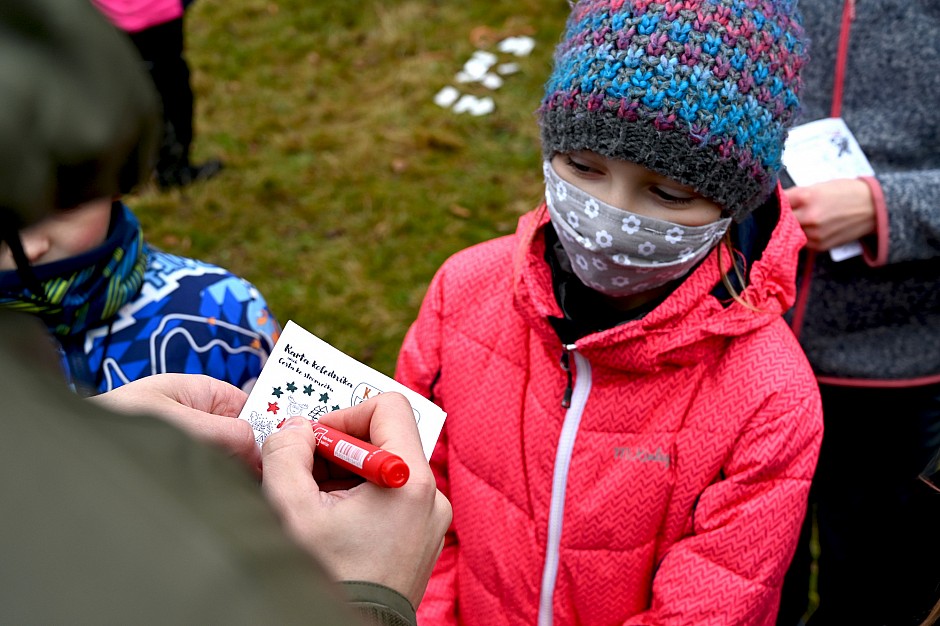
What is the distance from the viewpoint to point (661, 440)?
1.74 m

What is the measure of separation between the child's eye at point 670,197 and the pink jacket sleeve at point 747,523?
1.47 ft

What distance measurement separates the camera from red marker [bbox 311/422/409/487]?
111 centimetres

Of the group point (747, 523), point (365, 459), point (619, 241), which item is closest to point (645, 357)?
point (619, 241)

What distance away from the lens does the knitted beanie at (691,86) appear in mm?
1540

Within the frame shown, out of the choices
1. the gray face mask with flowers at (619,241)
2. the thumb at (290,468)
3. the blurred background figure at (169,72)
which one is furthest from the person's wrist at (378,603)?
the blurred background figure at (169,72)

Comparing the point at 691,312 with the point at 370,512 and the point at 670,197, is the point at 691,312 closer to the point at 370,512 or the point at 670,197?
the point at 670,197

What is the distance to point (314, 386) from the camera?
149 cm

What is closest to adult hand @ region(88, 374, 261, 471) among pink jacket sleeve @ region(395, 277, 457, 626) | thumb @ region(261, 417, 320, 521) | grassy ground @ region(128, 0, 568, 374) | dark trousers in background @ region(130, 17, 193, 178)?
thumb @ region(261, 417, 320, 521)

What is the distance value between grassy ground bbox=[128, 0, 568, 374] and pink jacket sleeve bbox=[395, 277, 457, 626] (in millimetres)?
1925


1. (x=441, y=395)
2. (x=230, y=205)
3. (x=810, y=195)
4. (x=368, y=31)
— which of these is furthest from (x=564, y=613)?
(x=368, y=31)

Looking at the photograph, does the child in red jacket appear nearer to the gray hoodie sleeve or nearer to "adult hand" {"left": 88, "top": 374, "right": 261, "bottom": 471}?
the gray hoodie sleeve

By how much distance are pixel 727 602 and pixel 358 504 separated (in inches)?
36.9

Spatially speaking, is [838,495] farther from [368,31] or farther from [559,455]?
[368,31]

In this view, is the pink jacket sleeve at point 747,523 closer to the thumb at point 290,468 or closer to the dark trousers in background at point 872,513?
the dark trousers in background at point 872,513
